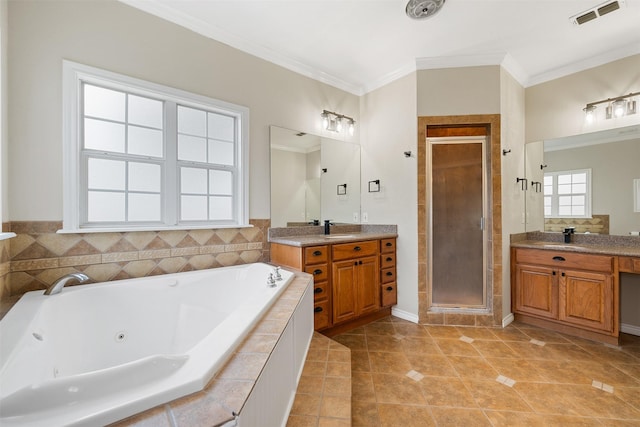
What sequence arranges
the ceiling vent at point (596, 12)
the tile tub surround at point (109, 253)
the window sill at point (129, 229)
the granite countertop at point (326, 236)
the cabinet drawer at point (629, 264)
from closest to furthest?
1. the tile tub surround at point (109, 253)
2. the window sill at point (129, 229)
3. the ceiling vent at point (596, 12)
4. the cabinet drawer at point (629, 264)
5. the granite countertop at point (326, 236)

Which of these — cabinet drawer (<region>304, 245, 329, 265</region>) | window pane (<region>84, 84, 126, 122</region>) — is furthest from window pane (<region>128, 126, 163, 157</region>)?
cabinet drawer (<region>304, 245, 329, 265</region>)

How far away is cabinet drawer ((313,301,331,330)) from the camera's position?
2.32 meters

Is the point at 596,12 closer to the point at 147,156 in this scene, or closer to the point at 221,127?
the point at 221,127

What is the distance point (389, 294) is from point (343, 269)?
29.9 inches

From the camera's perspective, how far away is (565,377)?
185 cm

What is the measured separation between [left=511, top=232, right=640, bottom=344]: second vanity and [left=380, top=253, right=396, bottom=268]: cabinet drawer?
4.07ft

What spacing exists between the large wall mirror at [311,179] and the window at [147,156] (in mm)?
369

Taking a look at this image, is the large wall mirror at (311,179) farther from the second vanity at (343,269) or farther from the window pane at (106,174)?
the window pane at (106,174)

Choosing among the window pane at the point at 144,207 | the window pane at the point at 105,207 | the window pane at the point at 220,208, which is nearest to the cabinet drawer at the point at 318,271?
the window pane at the point at 220,208

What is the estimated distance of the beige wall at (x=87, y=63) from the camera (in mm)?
1618

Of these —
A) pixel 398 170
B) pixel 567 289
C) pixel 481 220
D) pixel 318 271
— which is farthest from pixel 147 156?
pixel 567 289

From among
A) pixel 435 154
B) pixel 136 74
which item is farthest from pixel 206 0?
pixel 435 154

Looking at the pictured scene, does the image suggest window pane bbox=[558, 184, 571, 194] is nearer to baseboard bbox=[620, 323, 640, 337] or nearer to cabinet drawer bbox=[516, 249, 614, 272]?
cabinet drawer bbox=[516, 249, 614, 272]

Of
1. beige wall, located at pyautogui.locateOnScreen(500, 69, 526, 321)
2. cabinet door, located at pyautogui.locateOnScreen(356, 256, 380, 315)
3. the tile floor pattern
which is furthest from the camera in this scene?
beige wall, located at pyautogui.locateOnScreen(500, 69, 526, 321)
